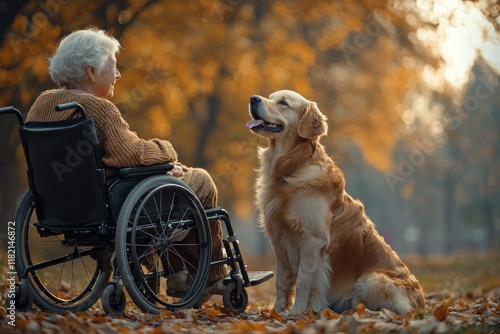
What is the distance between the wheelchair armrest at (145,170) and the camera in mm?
3906

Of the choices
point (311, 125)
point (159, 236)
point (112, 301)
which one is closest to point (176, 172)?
point (159, 236)

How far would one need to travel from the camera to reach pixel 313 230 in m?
4.47

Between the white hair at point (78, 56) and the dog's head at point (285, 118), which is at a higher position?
the white hair at point (78, 56)

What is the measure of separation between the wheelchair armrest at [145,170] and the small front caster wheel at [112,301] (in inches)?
24.8

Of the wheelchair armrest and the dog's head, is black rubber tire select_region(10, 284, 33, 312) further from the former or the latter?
the dog's head

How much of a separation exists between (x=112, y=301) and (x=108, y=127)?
0.98m

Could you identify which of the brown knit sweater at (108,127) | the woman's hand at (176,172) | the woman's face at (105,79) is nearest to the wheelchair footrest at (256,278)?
the woman's hand at (176,172)

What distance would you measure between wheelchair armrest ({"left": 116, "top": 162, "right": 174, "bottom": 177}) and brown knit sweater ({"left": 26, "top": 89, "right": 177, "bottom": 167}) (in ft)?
0.09

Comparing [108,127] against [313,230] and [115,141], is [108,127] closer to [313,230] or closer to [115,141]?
[115,141]

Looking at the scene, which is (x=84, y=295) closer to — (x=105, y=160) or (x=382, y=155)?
(x=105, y=160)

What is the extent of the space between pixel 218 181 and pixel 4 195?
15.9ft

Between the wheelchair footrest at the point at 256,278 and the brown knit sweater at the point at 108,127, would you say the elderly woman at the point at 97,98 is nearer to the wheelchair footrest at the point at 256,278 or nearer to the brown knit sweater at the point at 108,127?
the brown knit sweater at the point at 108,127

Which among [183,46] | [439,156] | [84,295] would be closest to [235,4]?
[183,46]

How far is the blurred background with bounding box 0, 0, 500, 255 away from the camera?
8.81m
